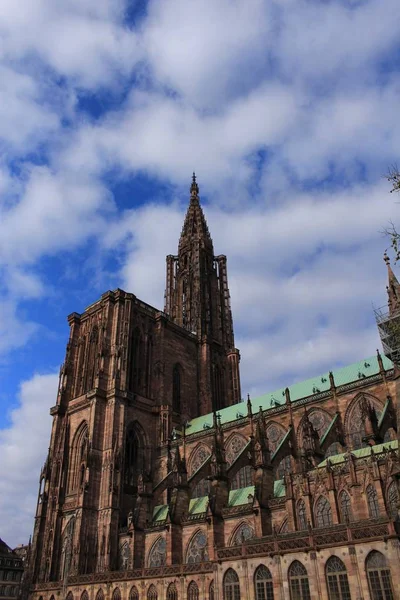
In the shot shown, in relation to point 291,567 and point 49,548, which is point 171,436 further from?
point 291,567

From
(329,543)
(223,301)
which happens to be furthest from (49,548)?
(223,301)

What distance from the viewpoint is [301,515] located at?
103 feet

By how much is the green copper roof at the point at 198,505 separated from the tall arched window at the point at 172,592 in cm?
608

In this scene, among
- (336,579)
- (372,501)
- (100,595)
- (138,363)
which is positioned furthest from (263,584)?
(138,363)

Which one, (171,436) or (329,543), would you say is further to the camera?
(171,436)

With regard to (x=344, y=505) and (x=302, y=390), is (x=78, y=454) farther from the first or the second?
(x=344, y=505)

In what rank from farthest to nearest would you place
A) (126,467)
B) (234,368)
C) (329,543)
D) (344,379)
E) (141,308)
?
(234,368) < (141,308) < (126,467) < (344,379) < (329,543)

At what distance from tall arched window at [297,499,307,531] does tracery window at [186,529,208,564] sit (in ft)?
27.1

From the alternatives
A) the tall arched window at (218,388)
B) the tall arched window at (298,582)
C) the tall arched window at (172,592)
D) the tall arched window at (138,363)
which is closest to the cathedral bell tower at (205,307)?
the tall arched window at (218,388)

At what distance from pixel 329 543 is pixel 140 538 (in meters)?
22.1

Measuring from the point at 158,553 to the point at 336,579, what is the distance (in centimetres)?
2064

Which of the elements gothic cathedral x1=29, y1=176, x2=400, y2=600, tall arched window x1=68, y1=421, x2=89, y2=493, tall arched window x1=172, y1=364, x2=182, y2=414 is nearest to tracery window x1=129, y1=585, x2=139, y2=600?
gothic cathedral x1=29, y1=176, x2=400, y2=600

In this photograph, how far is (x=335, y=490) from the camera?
30.2 meters

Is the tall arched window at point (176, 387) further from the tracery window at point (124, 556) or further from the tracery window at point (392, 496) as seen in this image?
the tracery window at point (392, 496)
